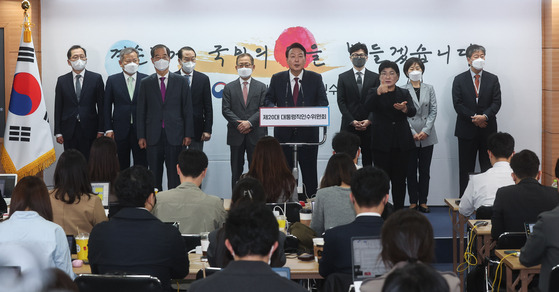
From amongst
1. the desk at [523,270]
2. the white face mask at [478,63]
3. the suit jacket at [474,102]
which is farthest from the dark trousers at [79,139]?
the desk at [523,270]

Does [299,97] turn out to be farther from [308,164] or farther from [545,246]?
[545,246]

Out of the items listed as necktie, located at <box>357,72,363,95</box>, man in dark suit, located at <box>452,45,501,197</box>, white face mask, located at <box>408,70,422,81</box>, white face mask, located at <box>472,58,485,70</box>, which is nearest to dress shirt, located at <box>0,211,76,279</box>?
necktie, located at <box>357,72,363,95</box>

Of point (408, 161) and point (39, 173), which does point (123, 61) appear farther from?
point (408, 161)

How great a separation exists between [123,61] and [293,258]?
4867 millimetres

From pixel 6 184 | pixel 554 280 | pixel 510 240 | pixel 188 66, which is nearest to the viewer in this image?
pixel 554 280

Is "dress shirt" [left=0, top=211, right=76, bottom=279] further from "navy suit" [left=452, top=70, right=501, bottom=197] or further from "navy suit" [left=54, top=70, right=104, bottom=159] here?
"navy suit" [left=452, top=70, right=501, bottom=197]

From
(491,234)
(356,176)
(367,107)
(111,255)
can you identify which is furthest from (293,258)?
(367,107)

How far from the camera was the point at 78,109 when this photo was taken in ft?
27.6

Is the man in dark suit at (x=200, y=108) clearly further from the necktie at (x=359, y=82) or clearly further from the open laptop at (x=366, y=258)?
the open laptop at (x=366, y=258)

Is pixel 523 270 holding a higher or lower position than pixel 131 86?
lower

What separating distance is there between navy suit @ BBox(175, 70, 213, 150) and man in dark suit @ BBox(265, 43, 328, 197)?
0.70 m

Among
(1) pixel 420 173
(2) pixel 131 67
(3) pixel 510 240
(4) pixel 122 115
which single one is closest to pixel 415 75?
(1) pixel 420 173

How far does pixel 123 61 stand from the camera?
28.1 feet

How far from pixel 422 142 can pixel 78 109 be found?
401cm
